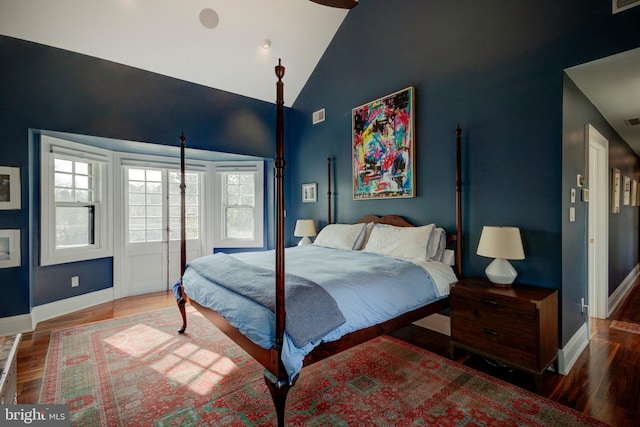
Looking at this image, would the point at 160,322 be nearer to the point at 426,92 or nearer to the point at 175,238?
the point at 175,238

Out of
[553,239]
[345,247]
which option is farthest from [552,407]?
[345,247]

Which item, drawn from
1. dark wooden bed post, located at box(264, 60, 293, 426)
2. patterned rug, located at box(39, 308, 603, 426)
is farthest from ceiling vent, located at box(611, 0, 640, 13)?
patterned rug, located at box(39, 308, 603, 426)

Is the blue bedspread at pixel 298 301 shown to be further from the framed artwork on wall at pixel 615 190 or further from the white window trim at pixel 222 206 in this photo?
the framed artwork on wall at pixel 615 190

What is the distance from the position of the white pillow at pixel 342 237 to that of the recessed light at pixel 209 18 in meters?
2.89

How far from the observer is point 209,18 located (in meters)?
3.76

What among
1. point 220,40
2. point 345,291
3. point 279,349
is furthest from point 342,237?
point 220,40

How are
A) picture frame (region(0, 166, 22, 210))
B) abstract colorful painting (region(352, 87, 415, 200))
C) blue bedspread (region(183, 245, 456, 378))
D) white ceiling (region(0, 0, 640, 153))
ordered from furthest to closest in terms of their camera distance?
1. abstract colorful painting (region(352, 87, 415, 200))
2. picture frame (region(0, 166, 22, 210))
3. white ceiling (region(0, 0, 640, 153))
4. blue bedspread (region(183, 245, 456, 378))

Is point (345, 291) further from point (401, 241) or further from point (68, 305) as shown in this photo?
point (68, 305)

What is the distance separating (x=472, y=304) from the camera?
7.98 ft

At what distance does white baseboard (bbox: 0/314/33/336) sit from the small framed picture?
11.8ft

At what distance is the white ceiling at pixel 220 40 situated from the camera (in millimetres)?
2910

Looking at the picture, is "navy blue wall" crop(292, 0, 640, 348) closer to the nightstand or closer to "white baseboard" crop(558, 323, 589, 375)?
"white baseboard" crop(558, 323, 589, 375)

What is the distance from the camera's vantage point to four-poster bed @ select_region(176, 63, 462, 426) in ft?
5.63

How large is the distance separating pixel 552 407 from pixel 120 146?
505 cm
